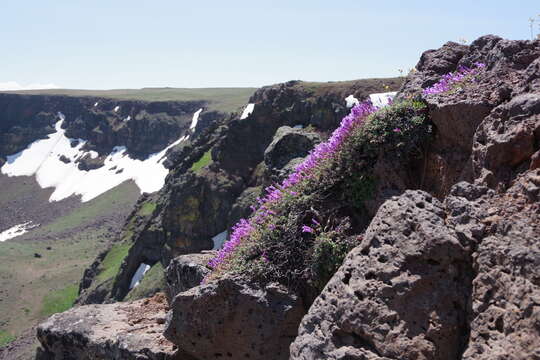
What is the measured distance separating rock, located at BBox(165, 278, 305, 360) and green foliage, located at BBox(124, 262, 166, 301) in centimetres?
3186

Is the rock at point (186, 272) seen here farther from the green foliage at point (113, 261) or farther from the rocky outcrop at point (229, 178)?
the green foliage at point (113, 261)

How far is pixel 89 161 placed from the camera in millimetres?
167000

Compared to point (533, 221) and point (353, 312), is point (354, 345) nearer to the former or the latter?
point (353, 312)

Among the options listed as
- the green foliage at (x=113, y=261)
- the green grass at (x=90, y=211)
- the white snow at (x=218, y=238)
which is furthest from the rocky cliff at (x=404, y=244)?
the green grass at (x=90, y=211)

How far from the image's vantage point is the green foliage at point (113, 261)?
58053 mm

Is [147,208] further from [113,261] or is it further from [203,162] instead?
[203,162]

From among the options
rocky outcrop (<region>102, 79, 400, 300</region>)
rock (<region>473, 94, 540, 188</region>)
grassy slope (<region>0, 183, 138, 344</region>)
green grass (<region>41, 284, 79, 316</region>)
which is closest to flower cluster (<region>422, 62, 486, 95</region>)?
rock (<region>473, 94, 540, 188</region>)

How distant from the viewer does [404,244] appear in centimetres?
496

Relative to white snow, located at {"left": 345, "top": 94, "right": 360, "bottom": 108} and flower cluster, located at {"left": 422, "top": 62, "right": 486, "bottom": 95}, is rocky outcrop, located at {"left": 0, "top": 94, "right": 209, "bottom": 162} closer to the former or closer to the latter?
white snow, located at {"left": 345, "top": 94, "right": 360, "bottom": 108}

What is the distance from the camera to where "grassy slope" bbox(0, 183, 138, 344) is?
221 feet

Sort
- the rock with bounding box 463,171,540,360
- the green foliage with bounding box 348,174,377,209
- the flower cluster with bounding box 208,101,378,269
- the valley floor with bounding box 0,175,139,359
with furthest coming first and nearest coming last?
the valley floor with bounding box 0,175,139,359, the flower cluster with bounding box 208,101,378,269, the green foliage with bounding box 348,174,377,209, the rock with bounding box 463,171,540,360

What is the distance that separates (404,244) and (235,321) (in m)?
3.18

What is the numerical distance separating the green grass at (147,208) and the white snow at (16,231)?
7360 cm

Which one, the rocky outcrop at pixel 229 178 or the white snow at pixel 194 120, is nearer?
the rocky outcrop at pixel 229 178
